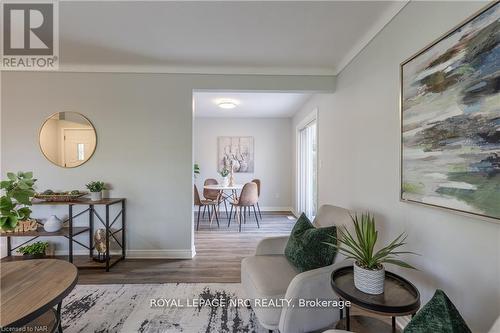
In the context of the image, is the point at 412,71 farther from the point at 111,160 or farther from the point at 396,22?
the point at 111,160

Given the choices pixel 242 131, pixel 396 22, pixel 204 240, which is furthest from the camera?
pixel 242 131

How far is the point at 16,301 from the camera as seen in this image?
1.18 m

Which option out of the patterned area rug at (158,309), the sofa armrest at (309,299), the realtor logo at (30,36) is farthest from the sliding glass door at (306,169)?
the realtor logo at (30,36)

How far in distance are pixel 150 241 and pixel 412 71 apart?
3.21 meters

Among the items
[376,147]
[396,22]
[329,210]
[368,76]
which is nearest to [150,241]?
[329,210]

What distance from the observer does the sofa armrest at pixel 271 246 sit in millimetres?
2074

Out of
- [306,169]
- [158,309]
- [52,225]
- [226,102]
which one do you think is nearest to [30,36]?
[52,225]

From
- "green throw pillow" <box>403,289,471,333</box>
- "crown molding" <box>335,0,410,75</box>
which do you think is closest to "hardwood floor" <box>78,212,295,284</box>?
"green throw pillow" <box>403,289,471,333</box>

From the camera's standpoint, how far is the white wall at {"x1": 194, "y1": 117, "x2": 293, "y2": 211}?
6.24m

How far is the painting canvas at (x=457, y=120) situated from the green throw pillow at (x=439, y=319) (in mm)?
507

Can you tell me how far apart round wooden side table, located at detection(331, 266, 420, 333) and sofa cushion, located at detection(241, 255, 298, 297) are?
1.13 ft

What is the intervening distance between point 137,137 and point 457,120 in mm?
3104

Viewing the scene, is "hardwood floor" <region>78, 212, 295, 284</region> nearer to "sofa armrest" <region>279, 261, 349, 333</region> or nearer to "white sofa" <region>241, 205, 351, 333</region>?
"white sofa" <region>241, 205, 351, 333</region>

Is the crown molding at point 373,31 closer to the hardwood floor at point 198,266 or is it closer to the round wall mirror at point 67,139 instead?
the hardwood floor at point 198,266
